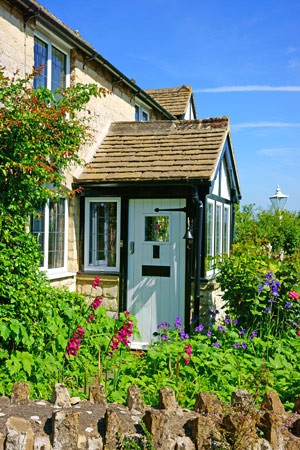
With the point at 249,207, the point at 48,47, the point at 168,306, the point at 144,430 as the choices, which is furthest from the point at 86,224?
the point at 249,207

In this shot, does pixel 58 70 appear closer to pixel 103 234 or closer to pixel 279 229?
pixel 103 234

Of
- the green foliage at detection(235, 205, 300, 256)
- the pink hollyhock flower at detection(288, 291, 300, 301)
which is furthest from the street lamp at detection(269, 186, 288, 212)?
the pink hollyhock flower at detection(288, 291, 300, 301)

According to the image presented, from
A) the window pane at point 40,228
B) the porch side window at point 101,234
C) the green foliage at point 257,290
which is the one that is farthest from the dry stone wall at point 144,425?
the porch side window at point 101,234

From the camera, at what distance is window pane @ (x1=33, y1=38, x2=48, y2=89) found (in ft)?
28.6

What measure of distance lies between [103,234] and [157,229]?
1.16 m

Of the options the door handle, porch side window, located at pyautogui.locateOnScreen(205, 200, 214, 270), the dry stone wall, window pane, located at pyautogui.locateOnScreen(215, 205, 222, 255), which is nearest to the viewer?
the dry stone wall

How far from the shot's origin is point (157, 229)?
9406 millimetres

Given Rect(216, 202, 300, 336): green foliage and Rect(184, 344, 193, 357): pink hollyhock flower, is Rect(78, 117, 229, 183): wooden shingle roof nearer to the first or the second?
Rect(216, 202, 300, 336): green foliage

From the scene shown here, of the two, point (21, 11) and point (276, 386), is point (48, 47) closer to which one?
point (21, 11)

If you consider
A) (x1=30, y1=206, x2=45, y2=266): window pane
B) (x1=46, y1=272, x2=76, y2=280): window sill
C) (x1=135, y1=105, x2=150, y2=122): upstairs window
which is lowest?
(x1=46, y1=272, x2=76, y2=280): window sill

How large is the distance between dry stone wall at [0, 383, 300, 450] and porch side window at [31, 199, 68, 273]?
17.2ft

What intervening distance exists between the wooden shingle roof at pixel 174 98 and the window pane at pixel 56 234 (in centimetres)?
1175

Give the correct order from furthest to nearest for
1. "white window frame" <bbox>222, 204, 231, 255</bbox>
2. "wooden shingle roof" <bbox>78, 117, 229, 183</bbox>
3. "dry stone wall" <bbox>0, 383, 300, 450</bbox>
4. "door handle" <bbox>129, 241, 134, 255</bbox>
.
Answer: "white window frame" <bbox>222, 204, 231, 255</bbox> → "door handle" <bbox>129, 241, 134, 255</bbox> → "wooden shingle roof" <bbox>78, 117, 229, 183</bbox> → "dry stone wall" <bbox>0, 383, 300, 450</bbox>

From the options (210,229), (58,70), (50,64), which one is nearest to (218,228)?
(210,229)
